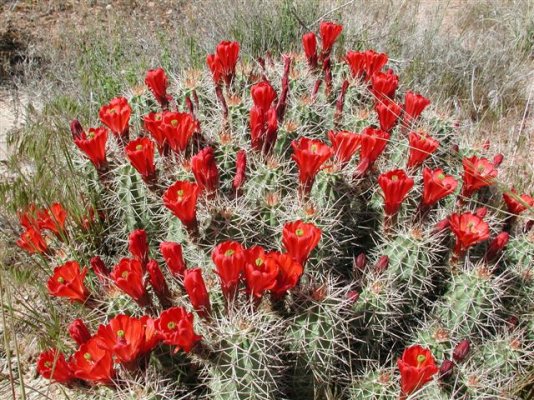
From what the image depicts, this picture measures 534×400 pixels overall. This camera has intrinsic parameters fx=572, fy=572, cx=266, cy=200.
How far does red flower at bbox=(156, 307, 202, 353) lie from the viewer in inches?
77.9

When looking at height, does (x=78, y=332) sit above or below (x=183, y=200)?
below

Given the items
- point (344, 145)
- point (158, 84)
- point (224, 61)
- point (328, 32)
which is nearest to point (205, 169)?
point (344, 145)

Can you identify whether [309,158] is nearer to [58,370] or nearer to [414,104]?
[414,104]

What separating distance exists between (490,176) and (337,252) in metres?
0.86

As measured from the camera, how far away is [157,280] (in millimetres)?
2256

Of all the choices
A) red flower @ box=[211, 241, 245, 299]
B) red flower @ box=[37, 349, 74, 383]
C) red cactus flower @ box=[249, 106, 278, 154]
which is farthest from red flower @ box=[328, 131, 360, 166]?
red flower @ box=[37, 349, 74, 383]

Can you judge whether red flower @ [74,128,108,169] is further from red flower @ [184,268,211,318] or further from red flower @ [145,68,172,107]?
red flower @ [184,268,211,318]

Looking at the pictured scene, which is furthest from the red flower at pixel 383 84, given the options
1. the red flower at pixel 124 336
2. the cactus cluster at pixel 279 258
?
the red flower at pixel 124 336

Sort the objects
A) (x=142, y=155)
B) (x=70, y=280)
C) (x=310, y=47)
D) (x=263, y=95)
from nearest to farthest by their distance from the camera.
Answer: (x=70, y=280)
(x=142, y=155)
(x=263, y=95)
(x=310, y=47)

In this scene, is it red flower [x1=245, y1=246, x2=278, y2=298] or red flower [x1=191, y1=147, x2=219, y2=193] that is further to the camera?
red flower [x1=191, y1=147, x2=219, y2=193]

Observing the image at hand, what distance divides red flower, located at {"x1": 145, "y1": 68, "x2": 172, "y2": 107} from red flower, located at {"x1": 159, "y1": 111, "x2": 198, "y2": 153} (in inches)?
18.0

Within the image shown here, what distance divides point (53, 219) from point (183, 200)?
864 millimetres

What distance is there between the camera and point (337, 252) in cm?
266

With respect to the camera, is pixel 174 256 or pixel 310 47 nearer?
pixel 174 256
